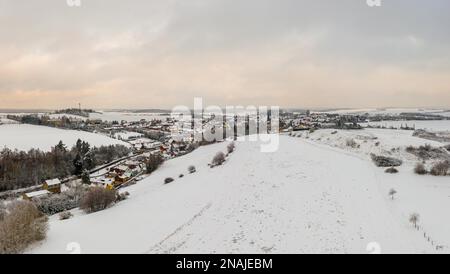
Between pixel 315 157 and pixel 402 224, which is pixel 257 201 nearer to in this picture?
pixel 402 224

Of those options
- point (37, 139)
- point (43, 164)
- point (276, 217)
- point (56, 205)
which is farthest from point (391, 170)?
point (37, 139)

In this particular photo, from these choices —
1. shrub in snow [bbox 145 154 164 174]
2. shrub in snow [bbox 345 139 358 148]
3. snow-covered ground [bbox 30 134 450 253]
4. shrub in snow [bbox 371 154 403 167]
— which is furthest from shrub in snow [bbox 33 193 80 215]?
shrub in snow [bbox 345 139 358 148]

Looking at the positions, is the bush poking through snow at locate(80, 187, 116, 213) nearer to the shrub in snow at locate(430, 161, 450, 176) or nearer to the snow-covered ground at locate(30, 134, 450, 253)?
the snow-covered ground at locate(30, 134, 450, 253)

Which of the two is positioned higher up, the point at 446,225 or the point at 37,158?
the point at 446,225

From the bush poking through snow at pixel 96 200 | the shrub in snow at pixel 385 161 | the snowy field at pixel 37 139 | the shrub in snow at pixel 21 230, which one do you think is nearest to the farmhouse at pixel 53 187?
the bush poking through snow at pixel 96 200
